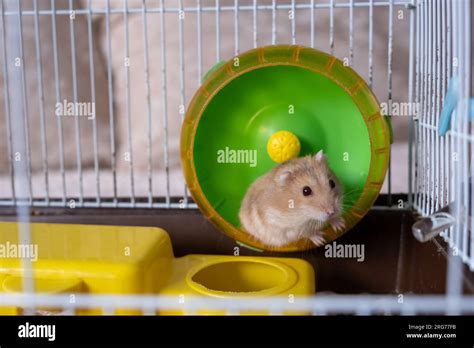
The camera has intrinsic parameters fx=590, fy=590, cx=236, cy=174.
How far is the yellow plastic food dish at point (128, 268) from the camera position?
102 centimetres

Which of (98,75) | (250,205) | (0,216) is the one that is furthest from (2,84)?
(250,205)

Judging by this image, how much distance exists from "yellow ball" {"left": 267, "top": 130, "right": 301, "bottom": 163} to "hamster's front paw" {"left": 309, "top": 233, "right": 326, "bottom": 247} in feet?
0.60

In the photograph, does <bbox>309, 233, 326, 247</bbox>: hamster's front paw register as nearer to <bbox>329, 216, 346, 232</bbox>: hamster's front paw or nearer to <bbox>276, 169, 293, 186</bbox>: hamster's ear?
<bbox>329, 216, 346, 232</bbox>: hamster's front paw

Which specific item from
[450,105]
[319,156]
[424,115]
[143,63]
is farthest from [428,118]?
[143,63]

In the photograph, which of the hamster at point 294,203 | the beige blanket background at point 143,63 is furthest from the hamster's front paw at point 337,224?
the beige blanket background at point 143,63

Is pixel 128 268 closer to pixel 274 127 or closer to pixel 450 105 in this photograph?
pixel 274 127

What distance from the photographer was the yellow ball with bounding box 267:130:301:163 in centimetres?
131

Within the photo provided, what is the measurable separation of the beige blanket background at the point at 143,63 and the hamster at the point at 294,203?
0.74 m

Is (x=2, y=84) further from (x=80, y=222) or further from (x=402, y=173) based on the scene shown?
(x=402, y=173)

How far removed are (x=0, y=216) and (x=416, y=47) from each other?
1137mm

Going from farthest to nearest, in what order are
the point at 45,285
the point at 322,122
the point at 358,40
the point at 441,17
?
1. the point at 358,40
2. the point at 322,122
3. the point at 441,17
4. the point at 45,285

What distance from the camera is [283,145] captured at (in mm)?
1319

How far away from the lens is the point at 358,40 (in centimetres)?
205
